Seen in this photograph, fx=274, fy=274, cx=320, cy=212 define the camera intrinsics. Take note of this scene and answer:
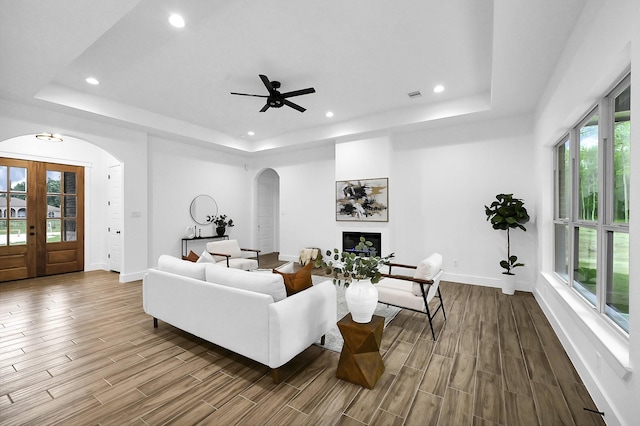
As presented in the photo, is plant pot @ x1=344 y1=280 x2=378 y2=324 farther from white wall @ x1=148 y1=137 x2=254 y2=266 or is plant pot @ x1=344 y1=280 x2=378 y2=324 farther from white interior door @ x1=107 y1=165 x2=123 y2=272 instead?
white interior door @ x1=107 y1=165 x2=123 y2=272

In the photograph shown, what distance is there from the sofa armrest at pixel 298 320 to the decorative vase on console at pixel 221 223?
489cm

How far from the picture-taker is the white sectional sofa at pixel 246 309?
6.96 ft

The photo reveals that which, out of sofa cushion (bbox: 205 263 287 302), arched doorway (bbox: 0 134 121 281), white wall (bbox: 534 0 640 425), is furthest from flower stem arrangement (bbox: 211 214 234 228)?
white wall (bbox: 534 0 640 425)

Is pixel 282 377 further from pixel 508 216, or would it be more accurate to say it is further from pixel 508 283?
pixel 508 216

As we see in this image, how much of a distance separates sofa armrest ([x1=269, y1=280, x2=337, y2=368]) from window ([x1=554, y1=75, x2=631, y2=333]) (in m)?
2.16

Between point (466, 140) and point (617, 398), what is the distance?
167 inches

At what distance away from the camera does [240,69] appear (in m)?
3.68

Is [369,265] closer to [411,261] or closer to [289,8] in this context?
[289,8]

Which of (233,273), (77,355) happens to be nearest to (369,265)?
(233,273)

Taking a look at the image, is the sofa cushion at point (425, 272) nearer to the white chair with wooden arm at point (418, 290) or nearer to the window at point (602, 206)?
the white chair with wooden arm at point (418, 290)

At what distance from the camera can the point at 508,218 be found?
13.9ft

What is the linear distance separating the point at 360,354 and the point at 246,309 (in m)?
0.97

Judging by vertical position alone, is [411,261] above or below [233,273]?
below

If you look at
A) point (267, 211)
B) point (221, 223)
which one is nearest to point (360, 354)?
point (221, 223)
